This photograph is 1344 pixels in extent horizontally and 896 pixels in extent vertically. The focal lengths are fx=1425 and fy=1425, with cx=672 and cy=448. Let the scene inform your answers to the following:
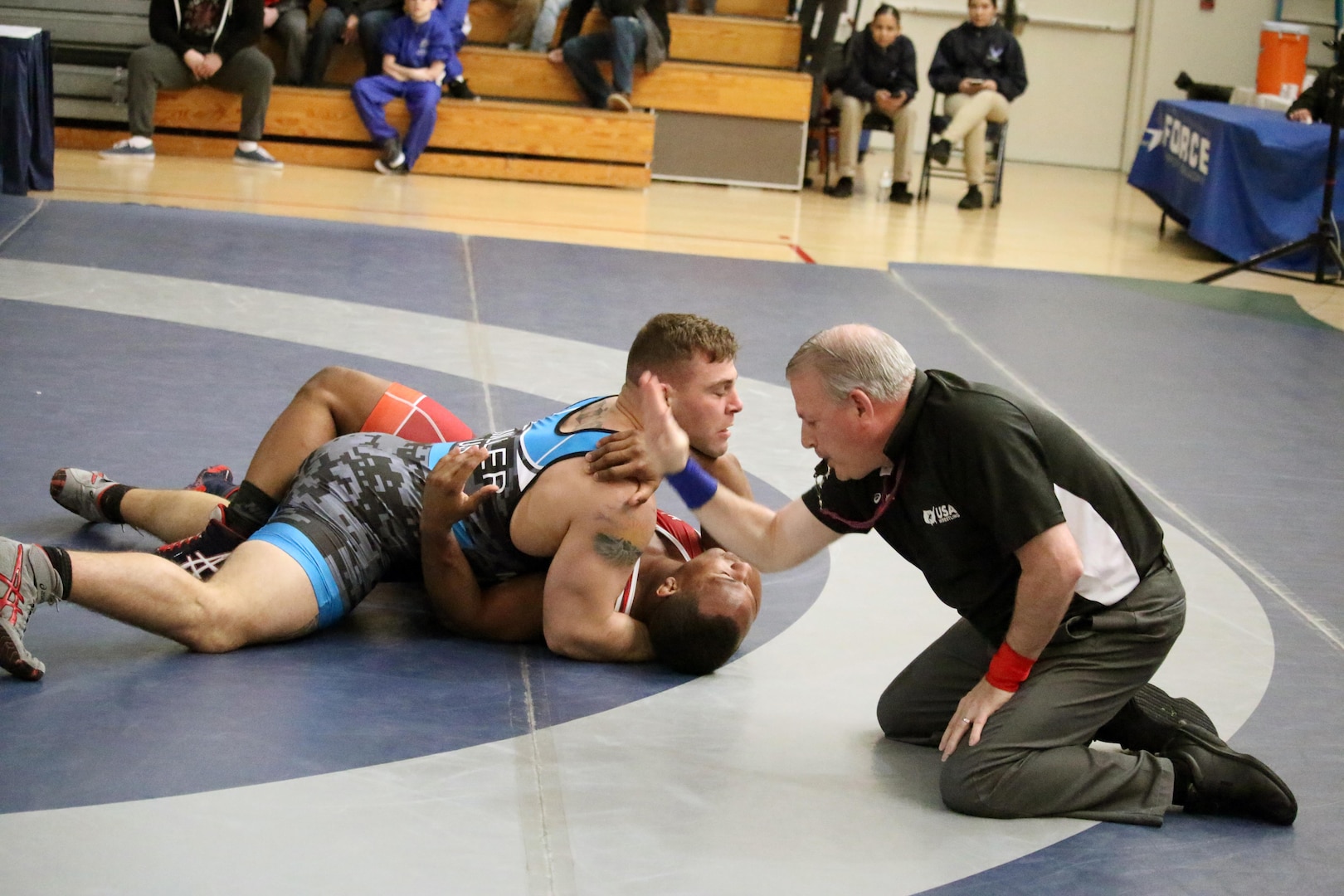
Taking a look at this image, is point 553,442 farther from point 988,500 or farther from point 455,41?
point 455,41

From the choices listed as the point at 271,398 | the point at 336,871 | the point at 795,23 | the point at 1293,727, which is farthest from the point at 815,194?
the point at 336,871

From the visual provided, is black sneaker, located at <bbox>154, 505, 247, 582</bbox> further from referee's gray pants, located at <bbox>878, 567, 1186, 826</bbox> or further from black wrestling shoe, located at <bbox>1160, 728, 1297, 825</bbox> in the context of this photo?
black wrestling shoe, located at <bbox>1160, 728, 1297, 825</bbox>

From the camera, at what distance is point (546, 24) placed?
1108 centimetres

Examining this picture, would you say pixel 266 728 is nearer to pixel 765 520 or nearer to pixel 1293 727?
pixel 765 520

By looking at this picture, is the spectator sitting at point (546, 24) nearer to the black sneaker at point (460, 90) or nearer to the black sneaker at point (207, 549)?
the black sneaker at point (460, 90)

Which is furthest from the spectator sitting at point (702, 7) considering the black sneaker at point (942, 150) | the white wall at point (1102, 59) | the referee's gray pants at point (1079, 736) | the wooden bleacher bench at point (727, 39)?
the referee's gray pants at point (1079, 736)

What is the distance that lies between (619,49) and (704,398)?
8.07m

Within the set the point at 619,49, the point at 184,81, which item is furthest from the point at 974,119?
the point at 184,81

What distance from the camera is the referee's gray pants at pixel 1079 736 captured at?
2.61 metres

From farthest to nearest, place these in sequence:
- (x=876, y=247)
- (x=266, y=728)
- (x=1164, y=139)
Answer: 1. (x=1164, y=139)
2. (x=876, y=247)
3. (x=266, y=728)

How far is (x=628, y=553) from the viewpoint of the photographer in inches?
116

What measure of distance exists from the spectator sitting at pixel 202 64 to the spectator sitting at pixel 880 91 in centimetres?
438

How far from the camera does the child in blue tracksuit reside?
33.2ft

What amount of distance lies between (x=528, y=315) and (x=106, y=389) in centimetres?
210
